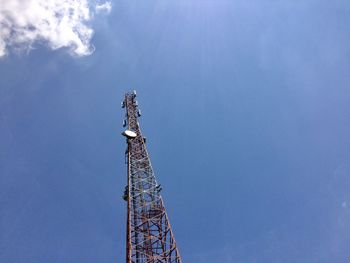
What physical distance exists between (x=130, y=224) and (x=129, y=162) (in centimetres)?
801

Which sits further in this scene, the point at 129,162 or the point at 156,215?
the point at 129,162

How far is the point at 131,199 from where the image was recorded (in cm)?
3092

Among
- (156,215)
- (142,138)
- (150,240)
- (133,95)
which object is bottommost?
(150,240)

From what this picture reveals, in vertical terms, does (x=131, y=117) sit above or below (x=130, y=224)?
above

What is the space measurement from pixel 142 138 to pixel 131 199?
8.32 metres

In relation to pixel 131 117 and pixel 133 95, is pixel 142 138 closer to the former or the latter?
pixel 131 117

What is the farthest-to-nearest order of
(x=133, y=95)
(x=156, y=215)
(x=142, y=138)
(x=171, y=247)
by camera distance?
(x=133, y=95) → (x=142, y=138) → (x=156, y=215) → (x=171, y=247)

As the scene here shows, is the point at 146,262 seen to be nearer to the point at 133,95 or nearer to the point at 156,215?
the point at 156,215

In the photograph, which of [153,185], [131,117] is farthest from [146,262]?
[131,117]

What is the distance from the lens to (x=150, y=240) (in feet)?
92.2

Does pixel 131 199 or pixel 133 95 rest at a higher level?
pixel 133 95

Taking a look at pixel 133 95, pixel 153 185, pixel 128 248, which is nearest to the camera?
pixel 128 248

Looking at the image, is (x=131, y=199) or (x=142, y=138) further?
(x=142, y=138)

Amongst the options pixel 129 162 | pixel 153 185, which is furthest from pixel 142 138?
pixel 153 185
